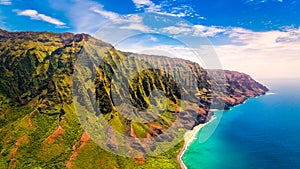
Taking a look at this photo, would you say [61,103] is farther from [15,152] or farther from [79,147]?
[15,152]

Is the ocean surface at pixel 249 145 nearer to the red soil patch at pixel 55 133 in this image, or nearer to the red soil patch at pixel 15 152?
the red soil patch at pixel 55 133

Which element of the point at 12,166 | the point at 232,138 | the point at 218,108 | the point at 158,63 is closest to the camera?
the point at 12,166

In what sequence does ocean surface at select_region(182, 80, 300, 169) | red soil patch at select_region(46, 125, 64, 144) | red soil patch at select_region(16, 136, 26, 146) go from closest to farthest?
red soil patch at select_region(16, 136, 26, 146), red soil patch at select_region(46, 125, 64, 144), ocean surface at select_region(182, 80, 300, 169)

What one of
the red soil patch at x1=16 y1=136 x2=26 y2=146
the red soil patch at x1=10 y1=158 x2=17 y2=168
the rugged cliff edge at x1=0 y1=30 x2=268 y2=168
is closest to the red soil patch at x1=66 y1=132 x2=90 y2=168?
the rugged cliff edge at x1=0 y1=30 x2=268 y2=168

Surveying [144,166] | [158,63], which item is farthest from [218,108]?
[144,166]

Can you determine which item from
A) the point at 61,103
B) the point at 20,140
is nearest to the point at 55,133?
the point at 20,140

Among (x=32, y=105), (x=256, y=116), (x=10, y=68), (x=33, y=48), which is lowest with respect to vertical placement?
(x=256, y=116)

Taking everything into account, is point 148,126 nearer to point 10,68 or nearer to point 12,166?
point 12,166

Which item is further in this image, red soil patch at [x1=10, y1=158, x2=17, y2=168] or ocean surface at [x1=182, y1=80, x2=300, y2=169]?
ocean surface at [x1=182, y1=80, x2=300, y2=169]

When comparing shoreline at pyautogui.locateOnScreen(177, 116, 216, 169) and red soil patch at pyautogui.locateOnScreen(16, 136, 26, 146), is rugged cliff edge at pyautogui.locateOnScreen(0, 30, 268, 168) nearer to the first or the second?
red soil patch at pyautogui.locateOnScreen(16, 136, 26, 146)
